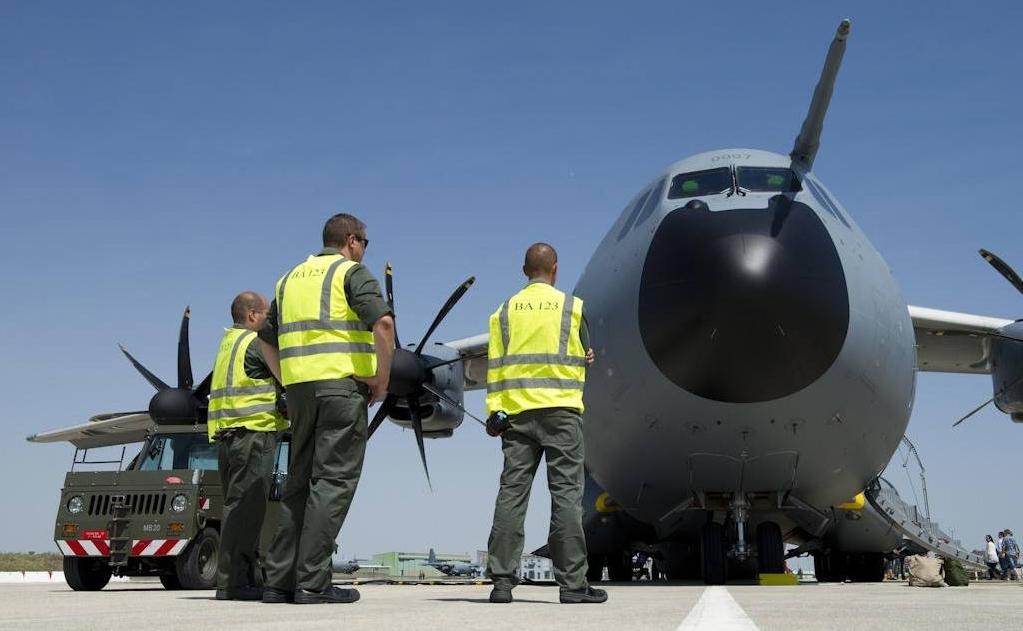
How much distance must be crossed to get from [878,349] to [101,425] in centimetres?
1606

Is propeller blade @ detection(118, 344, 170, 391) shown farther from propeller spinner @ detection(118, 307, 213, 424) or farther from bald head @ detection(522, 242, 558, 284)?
bald head @ detection(522, 242, 558, 284)

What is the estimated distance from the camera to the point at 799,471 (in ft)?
28.9

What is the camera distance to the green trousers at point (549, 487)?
5887 mm

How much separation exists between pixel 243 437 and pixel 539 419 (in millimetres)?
2283

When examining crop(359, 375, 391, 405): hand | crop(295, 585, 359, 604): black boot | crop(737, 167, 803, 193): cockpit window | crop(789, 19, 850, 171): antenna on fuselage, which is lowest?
crop(295, 585, 359, 604): black boot

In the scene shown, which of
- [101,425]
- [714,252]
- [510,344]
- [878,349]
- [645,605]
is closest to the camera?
[645,605]

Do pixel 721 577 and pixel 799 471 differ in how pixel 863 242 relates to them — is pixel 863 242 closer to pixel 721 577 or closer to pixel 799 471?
pixel 799 471

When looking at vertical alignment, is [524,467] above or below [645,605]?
above

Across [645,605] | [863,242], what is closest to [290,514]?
[645,605]

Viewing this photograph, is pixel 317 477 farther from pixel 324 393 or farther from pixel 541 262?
pixel 541 262

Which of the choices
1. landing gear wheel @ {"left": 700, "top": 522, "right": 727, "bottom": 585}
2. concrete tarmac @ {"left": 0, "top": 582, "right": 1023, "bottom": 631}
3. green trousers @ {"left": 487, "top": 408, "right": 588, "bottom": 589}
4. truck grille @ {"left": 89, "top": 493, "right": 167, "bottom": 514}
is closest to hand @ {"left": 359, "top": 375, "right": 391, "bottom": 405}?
green trousers @ {"left": 487, "top": 408, "right": 588, "bottom": 589}

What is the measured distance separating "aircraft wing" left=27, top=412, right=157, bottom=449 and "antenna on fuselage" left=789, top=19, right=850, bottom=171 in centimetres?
1341

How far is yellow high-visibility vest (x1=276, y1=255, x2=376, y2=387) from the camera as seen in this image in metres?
5.77

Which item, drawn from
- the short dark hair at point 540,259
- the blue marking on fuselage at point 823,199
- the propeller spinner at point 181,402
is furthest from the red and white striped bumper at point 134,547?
the blue marking on fuselage at point 823,199
